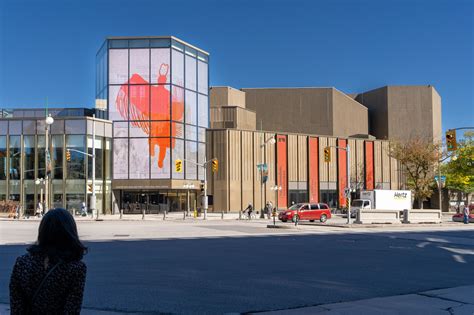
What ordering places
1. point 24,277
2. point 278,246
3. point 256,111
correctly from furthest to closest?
point 256,111
point 278,246
point 24,277

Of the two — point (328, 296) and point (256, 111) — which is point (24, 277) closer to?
point (328, 296)

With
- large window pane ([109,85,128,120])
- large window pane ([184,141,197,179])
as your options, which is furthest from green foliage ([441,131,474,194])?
large window pane ([109,85,128,120])

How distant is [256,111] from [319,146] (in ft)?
45.1

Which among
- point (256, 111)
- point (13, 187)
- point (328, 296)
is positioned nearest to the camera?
point (328, 296)

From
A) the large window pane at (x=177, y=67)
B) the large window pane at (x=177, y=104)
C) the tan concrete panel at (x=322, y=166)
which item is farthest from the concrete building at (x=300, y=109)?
the large window pane at (x=177, y=67)

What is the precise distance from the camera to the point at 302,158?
75562 millimetres

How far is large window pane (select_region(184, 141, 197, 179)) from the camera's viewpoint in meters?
65.3

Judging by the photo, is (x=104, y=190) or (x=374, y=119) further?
(x=374, y=119)

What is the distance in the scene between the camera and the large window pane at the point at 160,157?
63094mm

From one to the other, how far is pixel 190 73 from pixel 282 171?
19.1 m

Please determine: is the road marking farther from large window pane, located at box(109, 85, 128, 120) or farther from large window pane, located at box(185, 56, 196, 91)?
large window pane, located at box(185, 56, 196, 91)

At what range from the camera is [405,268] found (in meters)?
14.3

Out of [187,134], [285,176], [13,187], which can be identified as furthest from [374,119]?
[13,187]

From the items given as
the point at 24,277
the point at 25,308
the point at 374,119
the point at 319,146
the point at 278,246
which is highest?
the point at 374,119
